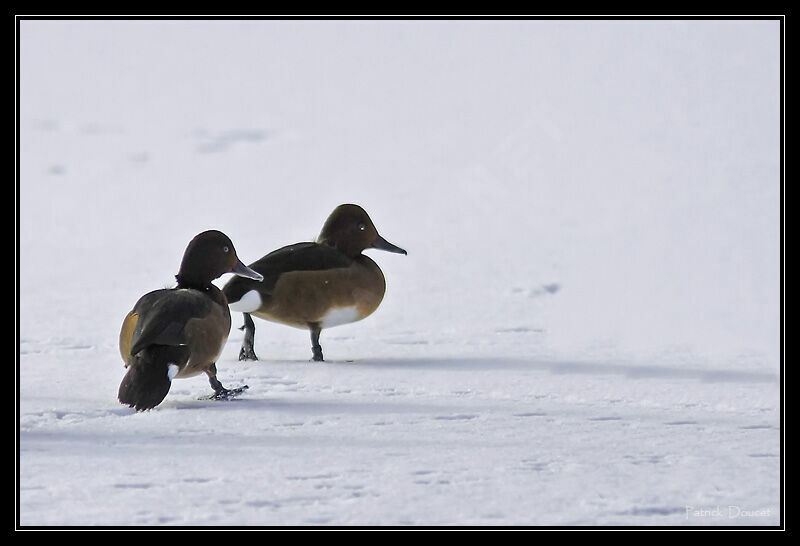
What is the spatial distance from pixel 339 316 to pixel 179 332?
157cm

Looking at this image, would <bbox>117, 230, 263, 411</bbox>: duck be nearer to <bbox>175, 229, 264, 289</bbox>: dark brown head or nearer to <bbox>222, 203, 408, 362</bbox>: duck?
<bbox>175, 229, 264, 289</bbox>: dark brown head

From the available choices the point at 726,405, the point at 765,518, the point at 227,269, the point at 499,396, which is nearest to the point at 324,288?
the point at 227,269

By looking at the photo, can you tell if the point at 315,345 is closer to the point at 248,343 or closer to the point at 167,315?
the point at 248,343

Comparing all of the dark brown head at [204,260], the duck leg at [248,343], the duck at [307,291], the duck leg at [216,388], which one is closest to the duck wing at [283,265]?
the duck at [307,291]

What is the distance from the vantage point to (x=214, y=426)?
470cm

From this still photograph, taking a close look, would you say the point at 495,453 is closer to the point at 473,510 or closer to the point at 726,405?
the point at 473,510

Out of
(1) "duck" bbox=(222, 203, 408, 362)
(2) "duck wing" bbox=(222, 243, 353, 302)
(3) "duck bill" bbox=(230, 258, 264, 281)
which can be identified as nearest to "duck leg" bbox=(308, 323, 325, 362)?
(1) "duck" bbox=(222, 203, 408, 362)

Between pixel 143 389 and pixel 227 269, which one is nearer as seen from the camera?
pixel 143 389

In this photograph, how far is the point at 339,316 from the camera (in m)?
6.42

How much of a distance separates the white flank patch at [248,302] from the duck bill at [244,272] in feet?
0.71

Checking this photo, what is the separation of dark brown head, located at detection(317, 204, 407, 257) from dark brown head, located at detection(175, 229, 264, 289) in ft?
3.71

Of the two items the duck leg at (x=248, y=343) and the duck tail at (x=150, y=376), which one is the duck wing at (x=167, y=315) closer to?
the duck tail at (x=150, y=376)

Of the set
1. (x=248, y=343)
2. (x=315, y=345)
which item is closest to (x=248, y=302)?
(x=248, y=343)
